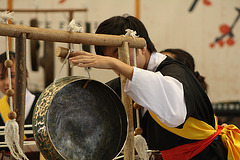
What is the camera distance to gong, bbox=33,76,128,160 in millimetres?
1059

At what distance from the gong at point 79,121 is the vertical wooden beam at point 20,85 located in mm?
46

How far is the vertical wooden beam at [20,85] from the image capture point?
105 cm

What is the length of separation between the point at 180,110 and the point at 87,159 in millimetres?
345

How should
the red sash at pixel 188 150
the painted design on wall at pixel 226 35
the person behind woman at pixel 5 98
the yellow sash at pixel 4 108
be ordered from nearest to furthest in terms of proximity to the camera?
1. the red sash at pixel 188 150
2. the person behind woman at pixel 5 98
3. the yellow sash at pixel 4 108
4. the painted design on wall at pixel 226 35

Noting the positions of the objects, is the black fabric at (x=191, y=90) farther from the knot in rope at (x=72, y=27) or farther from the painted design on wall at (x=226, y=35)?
the painted design on wall at (x=226, y=35)

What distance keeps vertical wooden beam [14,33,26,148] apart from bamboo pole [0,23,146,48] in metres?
0.03

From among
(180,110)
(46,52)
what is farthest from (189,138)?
(46,52)

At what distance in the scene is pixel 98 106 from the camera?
3.92 ft

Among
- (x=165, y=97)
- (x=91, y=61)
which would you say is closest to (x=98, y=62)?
(x=91, y=61)

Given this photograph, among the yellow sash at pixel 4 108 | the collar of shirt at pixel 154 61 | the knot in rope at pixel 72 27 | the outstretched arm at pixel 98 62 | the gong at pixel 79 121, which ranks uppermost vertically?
the knot in rope at pixel 72 27

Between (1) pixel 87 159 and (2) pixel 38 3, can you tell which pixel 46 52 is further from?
(1) pixel 87 159

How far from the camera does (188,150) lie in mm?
1369

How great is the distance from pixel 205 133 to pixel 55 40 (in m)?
0.69

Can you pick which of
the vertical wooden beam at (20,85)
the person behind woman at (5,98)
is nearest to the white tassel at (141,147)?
the vertical wooden beam at (20,85)
